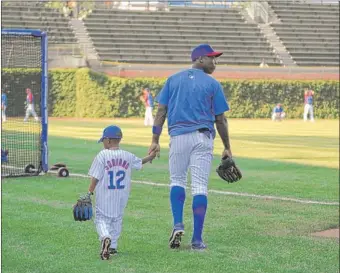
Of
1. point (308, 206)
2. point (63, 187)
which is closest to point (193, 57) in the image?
point (308, 206)

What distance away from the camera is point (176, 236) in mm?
8750

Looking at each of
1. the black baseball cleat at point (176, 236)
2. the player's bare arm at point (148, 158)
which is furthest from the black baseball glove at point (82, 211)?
the black baseball cleat at point (176, 236)

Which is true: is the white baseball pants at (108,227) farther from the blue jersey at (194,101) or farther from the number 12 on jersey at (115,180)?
the blue jersey at (194,101)

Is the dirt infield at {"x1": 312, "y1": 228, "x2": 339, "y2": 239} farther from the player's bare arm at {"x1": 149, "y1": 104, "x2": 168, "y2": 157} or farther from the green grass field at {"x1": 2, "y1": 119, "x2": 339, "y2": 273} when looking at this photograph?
the player's bare arm at {"x1": 149, "y1": 104, "x2": 168, "y2": 157}

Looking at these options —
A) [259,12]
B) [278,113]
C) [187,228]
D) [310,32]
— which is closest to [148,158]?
[187,228]

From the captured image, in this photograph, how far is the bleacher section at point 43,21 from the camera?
181 ft

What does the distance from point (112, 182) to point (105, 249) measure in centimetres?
64

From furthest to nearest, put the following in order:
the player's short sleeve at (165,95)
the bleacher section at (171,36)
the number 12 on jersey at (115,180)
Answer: the bleacher section at (171,36) → the player's short sleeve at (165,95) → the number 12 on jersey at (115,180)

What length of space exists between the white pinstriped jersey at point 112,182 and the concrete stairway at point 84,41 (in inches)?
1786

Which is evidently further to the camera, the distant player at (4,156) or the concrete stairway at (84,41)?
the concrete stairway at (84,41)

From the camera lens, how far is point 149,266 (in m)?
7.88

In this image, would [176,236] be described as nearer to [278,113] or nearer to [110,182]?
[110,182]

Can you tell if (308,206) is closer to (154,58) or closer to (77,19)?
(154,58)

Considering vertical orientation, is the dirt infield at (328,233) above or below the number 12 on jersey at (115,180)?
below
